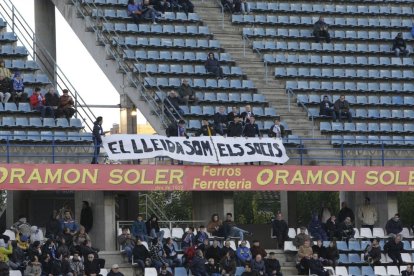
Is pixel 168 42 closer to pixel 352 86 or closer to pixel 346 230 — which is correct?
pixel 352 86

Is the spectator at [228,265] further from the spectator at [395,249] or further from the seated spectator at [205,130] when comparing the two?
the spectator at [395,249]

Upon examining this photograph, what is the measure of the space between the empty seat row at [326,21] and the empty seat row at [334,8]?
10.4 inches

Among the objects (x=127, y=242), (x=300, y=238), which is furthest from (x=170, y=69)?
(x=127, y=242)

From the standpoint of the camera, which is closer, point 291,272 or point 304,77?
point 291,272

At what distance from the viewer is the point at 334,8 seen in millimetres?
48125

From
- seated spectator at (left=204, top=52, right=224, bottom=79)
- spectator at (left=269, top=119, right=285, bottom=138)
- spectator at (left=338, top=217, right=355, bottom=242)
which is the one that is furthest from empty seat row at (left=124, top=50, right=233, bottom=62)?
spectator at (left=338, top=217, right=355, bottom=242)

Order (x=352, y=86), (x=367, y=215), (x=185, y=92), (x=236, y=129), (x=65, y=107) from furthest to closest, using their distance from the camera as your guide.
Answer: (x=352, y=86) < (x=185, y=92) < (x=367, y=215) < (x=65, y=107) < (x=236, y=129)

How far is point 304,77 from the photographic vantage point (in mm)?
44281

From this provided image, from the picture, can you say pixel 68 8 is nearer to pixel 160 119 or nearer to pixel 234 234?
pixel 160 119

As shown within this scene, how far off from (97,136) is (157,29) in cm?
821

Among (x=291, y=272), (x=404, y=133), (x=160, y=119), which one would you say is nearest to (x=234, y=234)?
(x=291, y=272)

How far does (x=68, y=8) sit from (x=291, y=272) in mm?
11333

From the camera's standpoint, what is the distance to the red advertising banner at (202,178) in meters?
35.1

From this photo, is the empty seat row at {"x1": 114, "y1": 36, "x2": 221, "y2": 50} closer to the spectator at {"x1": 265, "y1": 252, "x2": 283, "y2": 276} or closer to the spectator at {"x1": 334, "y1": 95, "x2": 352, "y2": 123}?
the spectator at {"x1": 334, "y1": 95, "x2": 352, "y2": 123}
